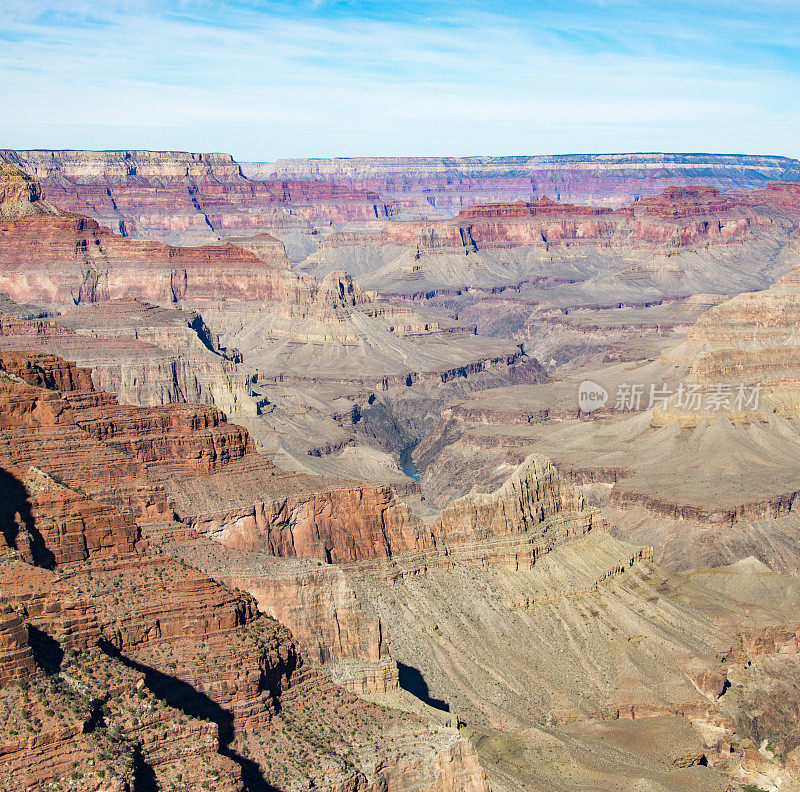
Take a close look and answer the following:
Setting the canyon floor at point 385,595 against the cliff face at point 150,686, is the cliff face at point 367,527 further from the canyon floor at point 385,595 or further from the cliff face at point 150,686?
the cliff face at point 150,686

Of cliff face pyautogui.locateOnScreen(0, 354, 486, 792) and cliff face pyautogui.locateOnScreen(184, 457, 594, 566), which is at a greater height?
cliff face pyautogui.locateOnScreen(0, 354, 486, 792)

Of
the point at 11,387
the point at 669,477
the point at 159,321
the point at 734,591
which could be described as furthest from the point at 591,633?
the point at 159,321

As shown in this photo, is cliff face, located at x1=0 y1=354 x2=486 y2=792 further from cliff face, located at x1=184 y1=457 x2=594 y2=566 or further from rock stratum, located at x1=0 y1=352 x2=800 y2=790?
cliff face, located at x1=184 y1=457 x2=594 y2=566

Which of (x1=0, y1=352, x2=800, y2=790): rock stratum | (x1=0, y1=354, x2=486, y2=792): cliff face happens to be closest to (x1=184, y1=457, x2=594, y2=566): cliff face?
(x1=0, y1=352, x2=800, y2=790): rock stratum

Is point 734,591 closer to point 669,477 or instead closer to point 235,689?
point 669,477

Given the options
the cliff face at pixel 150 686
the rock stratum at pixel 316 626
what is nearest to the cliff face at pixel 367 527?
the rock stratum at pixel 316 626

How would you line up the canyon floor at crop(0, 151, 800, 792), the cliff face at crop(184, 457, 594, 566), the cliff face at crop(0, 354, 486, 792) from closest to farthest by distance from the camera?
1. the cliff face at crop(0, 354, 486, 792)
2. the canyon floor at crop(0, 151, 800, 792)
3. the cliff face at crop(184, 457, 594, 566)

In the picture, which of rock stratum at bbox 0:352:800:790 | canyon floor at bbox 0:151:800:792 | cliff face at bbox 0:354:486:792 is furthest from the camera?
canyon floor at bbox 0:151:800:792

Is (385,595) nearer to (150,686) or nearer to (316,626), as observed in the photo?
(316,626)
